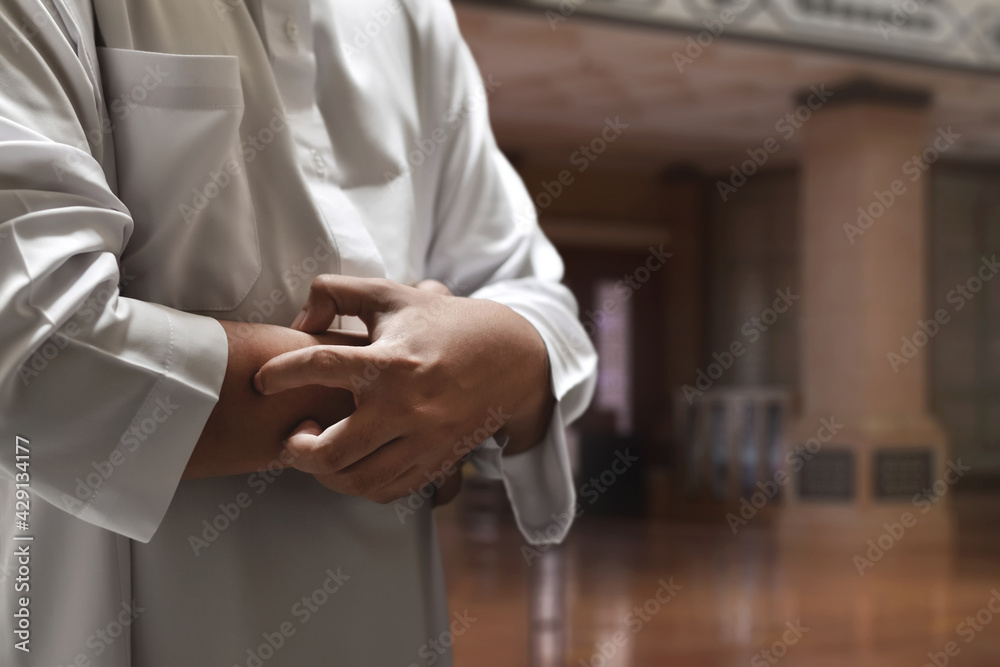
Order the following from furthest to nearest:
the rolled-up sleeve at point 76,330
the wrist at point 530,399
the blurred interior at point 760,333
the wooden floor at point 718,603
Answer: the blurred interior at point 760,333 → the wooden floor at point 718,603 → the wrist at point 530,399 → the rolled-up sleeve at point 76,330

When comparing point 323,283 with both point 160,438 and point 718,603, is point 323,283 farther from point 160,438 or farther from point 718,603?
point 718,603

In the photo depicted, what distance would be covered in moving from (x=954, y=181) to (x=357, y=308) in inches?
405

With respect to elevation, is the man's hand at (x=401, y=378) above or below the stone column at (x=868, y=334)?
above

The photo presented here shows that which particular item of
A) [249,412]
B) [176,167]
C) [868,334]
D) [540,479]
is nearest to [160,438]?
[249,412]

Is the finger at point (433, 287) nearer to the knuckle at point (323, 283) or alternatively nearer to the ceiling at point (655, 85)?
the knuckle at point (323, 283)

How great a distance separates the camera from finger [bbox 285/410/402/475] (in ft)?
2.19

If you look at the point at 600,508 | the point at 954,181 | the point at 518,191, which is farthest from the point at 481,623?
the point at 954,181

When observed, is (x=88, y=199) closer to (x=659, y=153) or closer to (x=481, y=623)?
(x=481, y=623)

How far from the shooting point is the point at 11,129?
601 mm

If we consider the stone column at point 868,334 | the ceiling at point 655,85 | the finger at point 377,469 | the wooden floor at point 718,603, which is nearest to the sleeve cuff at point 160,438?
the finger at point 377,469

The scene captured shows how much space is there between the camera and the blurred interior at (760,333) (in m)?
4.66

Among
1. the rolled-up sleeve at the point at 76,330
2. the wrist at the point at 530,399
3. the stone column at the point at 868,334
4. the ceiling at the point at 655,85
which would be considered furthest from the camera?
the stone column at the point at 868,334

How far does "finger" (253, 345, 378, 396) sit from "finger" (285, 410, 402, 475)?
3 cm

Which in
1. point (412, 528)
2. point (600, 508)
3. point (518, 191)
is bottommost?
point (600, 508)
